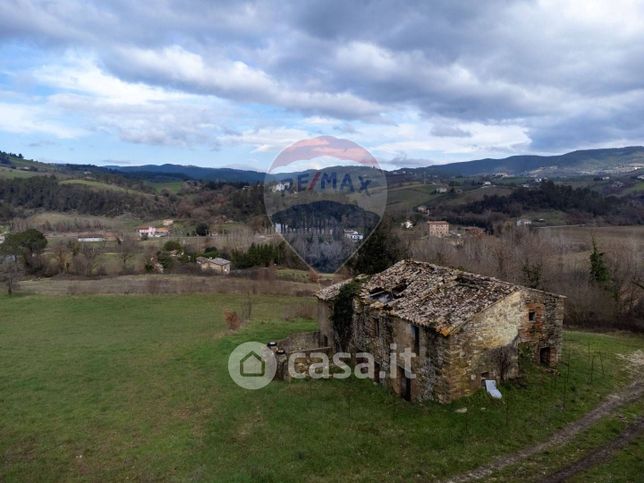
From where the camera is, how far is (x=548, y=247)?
166ft

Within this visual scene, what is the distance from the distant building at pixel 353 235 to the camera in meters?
31.3

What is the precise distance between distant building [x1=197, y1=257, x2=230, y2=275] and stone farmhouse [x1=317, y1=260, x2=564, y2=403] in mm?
43833

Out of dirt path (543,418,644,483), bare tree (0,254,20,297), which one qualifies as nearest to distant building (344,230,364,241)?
dirt path (543,418,644,483)

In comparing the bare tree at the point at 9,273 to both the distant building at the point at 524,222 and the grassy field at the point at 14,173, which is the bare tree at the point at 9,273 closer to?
the distant building at the point at 524,222

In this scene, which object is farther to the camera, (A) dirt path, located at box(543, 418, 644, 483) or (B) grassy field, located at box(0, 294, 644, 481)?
(B) grassy field, located at box(0, 294, 644, 481)

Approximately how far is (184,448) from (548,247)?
46925 millimetres

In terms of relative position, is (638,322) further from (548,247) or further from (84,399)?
(84,399)

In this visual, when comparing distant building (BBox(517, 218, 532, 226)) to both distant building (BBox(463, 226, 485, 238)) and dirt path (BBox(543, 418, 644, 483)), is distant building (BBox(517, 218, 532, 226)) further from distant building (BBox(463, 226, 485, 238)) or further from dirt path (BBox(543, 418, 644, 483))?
dirt path (BBox(543, 418, 644, 483))

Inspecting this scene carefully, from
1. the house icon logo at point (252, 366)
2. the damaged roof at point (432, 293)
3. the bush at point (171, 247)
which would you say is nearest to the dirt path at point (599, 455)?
the damaged roof at point (432, 293)

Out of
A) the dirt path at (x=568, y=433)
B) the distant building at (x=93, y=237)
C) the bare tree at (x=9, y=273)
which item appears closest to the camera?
the dirt path at (x=568, y=433)

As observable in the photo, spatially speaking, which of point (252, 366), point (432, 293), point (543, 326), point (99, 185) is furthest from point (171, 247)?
point (99, 185)

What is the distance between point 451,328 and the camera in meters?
15.0

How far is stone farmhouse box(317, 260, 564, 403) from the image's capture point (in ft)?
50.9

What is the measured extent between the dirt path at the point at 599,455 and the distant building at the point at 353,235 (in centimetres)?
1931
